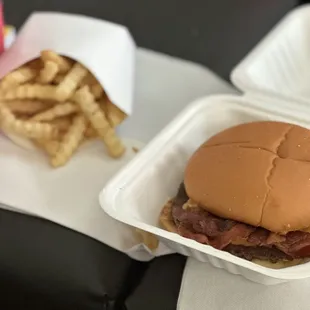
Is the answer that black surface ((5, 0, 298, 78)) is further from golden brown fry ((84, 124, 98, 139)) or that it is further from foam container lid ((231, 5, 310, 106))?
golden brown fry ((84, 124, 98, 139))

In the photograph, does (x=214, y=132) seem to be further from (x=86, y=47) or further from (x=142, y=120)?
(x=86, y=47)

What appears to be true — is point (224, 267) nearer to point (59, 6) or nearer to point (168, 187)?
point (168, 187)

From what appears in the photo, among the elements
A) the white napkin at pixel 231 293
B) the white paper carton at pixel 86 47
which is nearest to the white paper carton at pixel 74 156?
the white paper carton at pixel 86 47

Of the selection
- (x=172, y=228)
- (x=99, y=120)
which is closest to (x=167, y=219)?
(x=172, y=228)

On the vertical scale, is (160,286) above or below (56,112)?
below

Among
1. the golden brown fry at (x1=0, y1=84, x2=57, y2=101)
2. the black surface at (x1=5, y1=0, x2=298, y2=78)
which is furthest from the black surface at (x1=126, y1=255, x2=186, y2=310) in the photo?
the black surface at (x1=5, y1=0, x2=298, y2=78)

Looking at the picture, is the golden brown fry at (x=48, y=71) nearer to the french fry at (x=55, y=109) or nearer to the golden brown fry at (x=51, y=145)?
the french fry at (x=55, y=109)

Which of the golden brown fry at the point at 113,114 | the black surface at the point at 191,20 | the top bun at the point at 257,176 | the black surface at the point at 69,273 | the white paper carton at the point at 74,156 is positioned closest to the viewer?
the top bun at the point at 257,176
